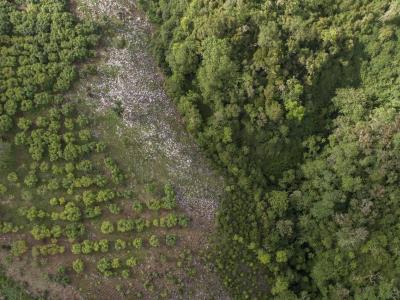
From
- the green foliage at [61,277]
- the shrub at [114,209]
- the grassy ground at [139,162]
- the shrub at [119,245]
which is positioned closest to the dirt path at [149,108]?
the grassy ground at [139,162]

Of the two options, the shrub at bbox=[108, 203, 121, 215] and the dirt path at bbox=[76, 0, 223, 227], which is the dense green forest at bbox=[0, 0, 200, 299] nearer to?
the shrub at bbox=[108, 203, 121, 215]

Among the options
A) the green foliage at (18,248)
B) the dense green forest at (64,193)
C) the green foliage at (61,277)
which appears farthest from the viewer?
the dense green forest at (64,193)

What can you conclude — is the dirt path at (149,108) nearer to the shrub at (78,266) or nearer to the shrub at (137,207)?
the shrub at (137,207)

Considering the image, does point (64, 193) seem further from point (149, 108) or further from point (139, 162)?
point (149, 108)

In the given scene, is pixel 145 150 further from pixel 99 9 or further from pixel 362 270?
pixel 362 270

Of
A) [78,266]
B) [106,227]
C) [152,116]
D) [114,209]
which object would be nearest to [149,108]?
[152,116]

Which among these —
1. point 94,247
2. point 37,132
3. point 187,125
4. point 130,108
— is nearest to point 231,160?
point 187,125

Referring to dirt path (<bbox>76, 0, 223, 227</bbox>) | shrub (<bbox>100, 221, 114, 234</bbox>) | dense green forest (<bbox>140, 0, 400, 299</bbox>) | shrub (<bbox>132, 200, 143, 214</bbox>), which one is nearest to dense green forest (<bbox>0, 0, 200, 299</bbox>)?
shrub (<bbox>132, 200, 143, 214</bbox>)

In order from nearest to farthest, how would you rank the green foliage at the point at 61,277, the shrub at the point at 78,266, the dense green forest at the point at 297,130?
the green foliage at the point at 61,277 < the shrub at the point at 78,266 < the dense green forest at the point at 297,130
